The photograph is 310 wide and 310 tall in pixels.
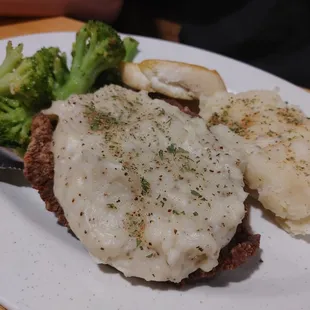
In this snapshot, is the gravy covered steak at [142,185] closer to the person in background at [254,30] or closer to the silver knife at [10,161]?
the silver knife at [10,161]

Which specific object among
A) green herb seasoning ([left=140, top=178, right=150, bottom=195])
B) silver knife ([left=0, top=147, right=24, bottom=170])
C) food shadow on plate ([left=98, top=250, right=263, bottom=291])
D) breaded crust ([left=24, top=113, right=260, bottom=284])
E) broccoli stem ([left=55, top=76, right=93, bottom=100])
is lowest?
silver knife ([left=0, top=147, right=24, bottom=170])

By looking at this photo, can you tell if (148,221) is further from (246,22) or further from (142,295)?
(246,22)

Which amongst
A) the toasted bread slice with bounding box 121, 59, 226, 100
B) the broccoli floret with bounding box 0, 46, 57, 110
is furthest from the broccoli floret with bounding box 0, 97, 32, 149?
the toasted bread slice with bounding box 121, 59, 226, 100

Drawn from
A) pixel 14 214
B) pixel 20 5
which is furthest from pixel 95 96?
pixel 20 5

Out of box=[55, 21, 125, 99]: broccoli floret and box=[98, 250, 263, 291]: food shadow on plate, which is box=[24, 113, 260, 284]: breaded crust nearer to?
box=[98, 250, 263, 291]: food shadow on plate

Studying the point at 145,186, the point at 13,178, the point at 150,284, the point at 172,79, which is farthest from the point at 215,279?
the point at 172,79

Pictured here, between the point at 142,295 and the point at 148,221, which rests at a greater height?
the point at 148,221

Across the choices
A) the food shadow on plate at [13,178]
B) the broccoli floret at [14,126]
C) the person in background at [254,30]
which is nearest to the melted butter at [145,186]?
the broccoli floret at [14,126]
